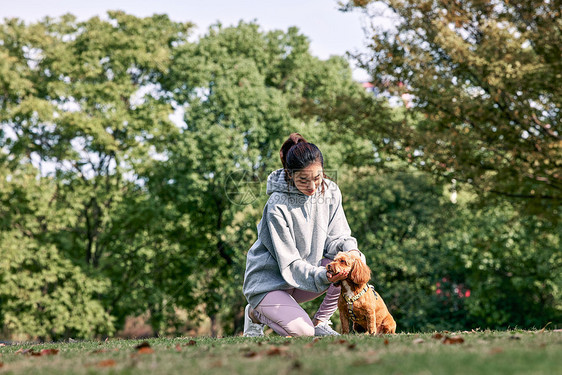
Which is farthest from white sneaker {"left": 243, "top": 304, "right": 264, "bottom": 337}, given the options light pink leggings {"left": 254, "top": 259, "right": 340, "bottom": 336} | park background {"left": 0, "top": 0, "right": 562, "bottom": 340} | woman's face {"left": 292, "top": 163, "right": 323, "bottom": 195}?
park background {"left": 0, "top": 0, "right": 562, "bottom": 340}

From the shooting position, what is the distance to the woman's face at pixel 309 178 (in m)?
5.60

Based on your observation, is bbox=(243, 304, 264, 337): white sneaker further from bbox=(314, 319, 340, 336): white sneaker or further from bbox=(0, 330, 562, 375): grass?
bbox=(0, 330, 562, 375): grass

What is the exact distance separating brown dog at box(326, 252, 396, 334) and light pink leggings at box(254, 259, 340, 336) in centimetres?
40

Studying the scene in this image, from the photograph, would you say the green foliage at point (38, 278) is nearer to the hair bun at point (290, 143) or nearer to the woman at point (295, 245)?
the woman at point (295, 245)

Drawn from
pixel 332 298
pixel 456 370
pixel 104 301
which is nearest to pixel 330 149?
pixel 104 301

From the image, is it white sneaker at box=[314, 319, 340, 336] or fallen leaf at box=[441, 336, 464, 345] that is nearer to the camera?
fallen leaf at box=[441, 336, 464, 345]

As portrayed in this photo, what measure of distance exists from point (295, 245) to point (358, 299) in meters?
0.89

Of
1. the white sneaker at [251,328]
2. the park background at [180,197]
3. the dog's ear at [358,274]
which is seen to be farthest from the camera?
the park background at [180,197]

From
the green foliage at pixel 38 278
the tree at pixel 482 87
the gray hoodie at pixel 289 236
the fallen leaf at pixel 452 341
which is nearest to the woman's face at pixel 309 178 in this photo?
the gray hoodie at pixel 289 236

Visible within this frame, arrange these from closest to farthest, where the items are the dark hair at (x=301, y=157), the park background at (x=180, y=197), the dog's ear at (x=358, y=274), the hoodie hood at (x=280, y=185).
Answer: the dog's ear at (x=358, y=274) → the dark hair at (x=301, y=157) → the hoodie hood at (x=280, y=185) → the park background at (x=180, y=197)

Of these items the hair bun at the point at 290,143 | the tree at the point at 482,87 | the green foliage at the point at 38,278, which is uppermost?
the tree at the point at 482,87

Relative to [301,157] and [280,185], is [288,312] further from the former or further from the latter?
[301,157]

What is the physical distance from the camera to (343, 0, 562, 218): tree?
9.97m

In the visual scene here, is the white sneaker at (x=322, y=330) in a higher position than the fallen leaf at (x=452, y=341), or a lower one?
lower
